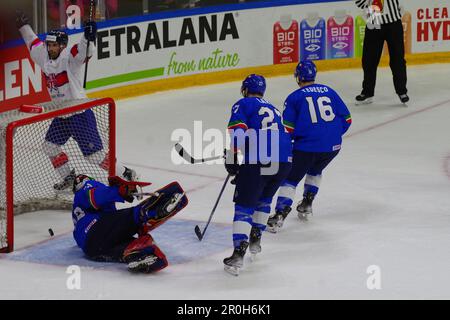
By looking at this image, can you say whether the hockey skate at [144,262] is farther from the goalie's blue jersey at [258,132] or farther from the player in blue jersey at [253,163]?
the goalie's blue jersey at [258,132]

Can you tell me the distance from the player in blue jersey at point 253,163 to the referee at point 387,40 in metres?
4.54

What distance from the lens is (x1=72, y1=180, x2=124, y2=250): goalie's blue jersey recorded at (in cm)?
594

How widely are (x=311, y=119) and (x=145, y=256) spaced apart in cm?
149

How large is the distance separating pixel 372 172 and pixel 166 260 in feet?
9.15

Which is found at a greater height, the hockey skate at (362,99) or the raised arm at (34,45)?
the raised arm at (34,45)

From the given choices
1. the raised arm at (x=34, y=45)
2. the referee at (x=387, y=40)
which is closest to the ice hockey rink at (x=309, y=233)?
the referee at (x=387, y=40)

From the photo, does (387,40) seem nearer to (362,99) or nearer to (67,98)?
(362,99)

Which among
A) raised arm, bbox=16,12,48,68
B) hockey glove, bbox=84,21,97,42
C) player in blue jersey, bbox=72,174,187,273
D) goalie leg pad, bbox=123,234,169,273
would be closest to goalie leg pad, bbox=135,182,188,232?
player in blue jersey, bbox=72,174,187,273

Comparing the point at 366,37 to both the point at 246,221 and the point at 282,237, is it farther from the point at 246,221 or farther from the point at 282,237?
the point at 246,221

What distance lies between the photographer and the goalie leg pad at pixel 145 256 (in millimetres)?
5703

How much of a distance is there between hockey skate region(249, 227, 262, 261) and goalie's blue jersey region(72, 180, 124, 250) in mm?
709

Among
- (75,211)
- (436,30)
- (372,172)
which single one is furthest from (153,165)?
(436,30)

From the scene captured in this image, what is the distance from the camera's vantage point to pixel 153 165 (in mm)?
8414

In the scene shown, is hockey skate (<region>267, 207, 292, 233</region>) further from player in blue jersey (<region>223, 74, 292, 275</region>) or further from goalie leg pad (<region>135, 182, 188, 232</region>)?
goalie leg pad (<region>135, 182, 188, 232</region>)
